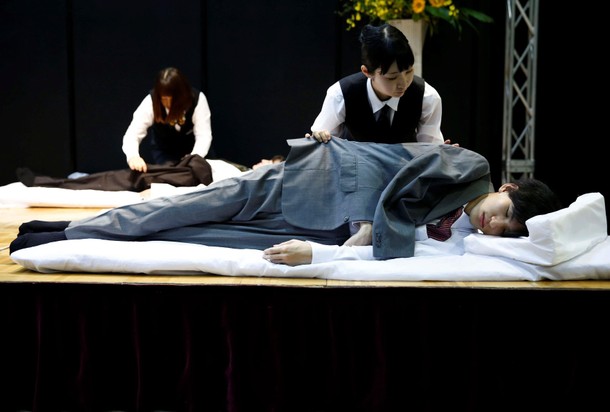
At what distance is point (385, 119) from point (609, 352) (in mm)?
1361

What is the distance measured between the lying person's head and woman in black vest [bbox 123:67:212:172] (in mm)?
2974

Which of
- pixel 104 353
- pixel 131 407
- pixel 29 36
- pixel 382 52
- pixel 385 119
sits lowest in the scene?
pixel 131 407

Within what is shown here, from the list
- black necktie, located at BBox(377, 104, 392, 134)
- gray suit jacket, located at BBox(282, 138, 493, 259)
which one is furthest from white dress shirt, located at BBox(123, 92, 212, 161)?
gray suit jacket, located at BBox(282, 138, 493, 259)

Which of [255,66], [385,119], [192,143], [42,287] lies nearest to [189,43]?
[255,66]

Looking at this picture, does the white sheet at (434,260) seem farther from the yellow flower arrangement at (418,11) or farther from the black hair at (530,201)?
the yellow flower arrangement at (418,11)

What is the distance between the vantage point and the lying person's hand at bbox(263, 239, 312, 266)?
2174mm

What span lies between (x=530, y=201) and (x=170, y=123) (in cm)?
327

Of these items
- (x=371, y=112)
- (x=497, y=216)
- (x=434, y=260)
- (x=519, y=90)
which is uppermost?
(x=519, y=90)

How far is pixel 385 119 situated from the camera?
3035 mm

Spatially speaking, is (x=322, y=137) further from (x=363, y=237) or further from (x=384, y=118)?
(x=384, y=118)

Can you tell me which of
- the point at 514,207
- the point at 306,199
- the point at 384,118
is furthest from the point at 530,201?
the point at 384,118

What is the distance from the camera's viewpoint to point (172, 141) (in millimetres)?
5152

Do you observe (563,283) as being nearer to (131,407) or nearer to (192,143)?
(131,407)

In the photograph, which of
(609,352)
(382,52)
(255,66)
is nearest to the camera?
(609,352)
